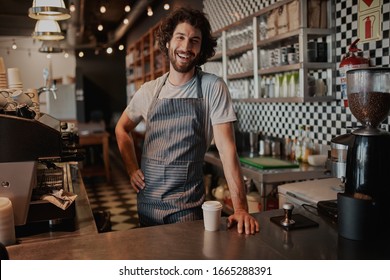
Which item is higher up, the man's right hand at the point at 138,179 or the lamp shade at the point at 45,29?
the lamp shade at the point at 45,29

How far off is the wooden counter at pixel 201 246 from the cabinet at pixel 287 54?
186cm

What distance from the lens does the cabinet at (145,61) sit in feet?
24.9

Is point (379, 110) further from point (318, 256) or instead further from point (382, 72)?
point (318, 256)

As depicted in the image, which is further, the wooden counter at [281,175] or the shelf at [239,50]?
the shelf at [239,50]

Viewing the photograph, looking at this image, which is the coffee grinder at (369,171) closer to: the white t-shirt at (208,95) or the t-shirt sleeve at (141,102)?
the white t-shirt at (208,95)

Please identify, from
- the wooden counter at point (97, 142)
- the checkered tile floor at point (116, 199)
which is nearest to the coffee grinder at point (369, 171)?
the checkered tile floor at point (116, 199)

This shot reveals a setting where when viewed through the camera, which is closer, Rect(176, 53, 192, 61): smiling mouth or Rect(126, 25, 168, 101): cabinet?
Rect(176, 53, 192, 61): smiling mouth

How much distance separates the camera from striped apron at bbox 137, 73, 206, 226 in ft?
6.68

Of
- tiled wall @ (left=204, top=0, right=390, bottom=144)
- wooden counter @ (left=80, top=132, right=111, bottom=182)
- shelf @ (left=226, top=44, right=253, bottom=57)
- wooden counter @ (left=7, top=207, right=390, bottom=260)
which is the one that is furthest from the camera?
wooden counter @ (left=80, top=132, right=111, bottom=182)

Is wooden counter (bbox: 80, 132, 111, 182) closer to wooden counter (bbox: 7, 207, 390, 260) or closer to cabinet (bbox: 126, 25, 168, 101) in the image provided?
cabinet (bbox: 126, 25, 168, 101)

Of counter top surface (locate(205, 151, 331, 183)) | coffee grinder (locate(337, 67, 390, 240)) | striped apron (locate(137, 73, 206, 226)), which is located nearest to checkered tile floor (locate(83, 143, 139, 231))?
counter top surface (locate(205, 151, 331, 183))

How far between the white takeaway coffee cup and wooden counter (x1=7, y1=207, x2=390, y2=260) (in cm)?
3

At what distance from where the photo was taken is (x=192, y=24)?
1991mm

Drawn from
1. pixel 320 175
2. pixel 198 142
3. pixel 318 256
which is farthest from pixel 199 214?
pixel 320 175
